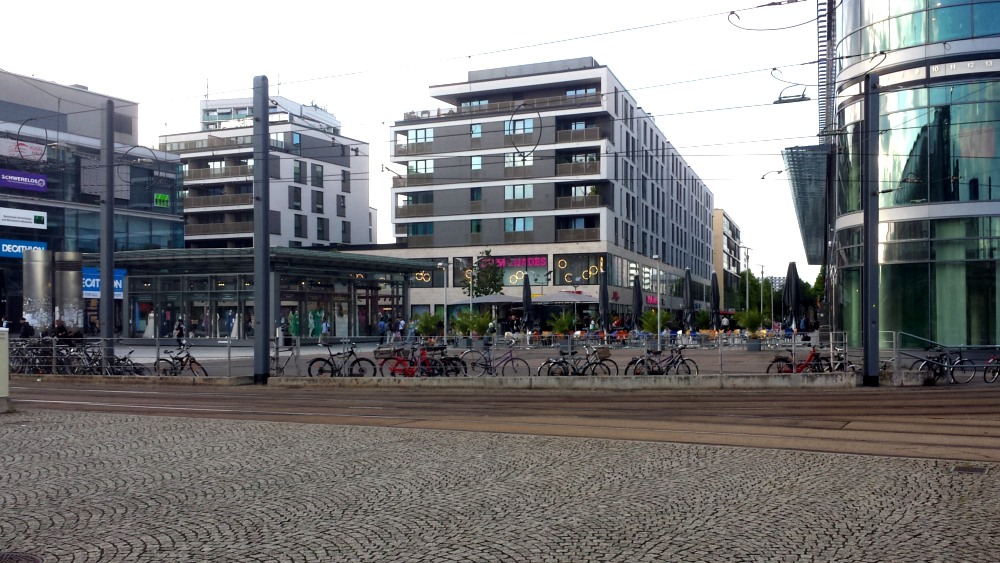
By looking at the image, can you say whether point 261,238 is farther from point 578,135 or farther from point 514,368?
point 578,135

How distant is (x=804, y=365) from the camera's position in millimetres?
19812

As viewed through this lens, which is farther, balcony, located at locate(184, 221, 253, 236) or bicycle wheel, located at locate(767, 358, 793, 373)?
balcony, located at locate(184, 221, 253, 236)

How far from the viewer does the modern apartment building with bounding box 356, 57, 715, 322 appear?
6112 cm

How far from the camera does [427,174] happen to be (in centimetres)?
6525

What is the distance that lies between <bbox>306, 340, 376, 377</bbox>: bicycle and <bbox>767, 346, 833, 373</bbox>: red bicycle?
9.63 metres

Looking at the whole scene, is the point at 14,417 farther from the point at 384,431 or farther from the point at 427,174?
the point at 427,174

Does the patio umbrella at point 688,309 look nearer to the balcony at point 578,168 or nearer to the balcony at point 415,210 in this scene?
the balcony at point 578,168

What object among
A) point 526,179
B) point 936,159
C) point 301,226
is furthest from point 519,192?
point 936,159

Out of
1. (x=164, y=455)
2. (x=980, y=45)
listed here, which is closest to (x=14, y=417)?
(x=164, y=455)

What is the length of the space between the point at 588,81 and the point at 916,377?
45244 millimetres

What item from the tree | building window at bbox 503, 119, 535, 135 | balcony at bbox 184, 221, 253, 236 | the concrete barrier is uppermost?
building window at bbox 503, 119, 535, 135

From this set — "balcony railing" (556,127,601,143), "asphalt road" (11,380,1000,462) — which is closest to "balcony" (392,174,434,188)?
"balcony railing" (556,127,601,143)

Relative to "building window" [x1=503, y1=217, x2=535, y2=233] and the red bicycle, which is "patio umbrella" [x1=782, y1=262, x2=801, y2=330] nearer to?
the red bicycle

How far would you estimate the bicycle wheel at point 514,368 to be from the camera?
21.5 m
